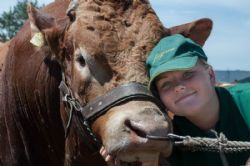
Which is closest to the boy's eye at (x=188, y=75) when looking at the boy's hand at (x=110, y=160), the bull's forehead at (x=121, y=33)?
the bull's forehead at (x=121, y=33)

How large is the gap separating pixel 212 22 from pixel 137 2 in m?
0.72

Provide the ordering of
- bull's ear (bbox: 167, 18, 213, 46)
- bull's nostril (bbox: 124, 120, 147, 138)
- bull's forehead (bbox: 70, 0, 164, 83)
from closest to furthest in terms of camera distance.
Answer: bull's nostril (bbox: 124, 120, 147, 138)
bull's forehead (bbox: 70, 0, 164, 83)
bull's ear (bbox: 167, 18, 213, 46)

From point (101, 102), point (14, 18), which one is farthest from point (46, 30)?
point (14, 18)

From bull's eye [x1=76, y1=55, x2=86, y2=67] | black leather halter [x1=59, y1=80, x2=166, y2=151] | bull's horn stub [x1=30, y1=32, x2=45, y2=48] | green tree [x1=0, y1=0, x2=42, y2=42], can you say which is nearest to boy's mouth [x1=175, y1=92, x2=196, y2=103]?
black leather halter [x1=59, y1=80, x2=166, y2=151]

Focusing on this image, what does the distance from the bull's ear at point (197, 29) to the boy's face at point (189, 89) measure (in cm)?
94

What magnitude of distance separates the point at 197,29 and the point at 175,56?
44.2 inches

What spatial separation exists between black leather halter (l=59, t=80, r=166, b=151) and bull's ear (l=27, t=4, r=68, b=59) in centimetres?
35

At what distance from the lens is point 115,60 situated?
4.03 metres

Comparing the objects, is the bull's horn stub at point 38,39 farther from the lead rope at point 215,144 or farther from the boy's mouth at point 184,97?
the lead rope at point 215,144

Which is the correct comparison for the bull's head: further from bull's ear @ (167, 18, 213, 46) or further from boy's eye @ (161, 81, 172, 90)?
boy's eye @ (161, 81, 172, 90)

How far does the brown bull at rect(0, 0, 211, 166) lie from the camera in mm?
3725

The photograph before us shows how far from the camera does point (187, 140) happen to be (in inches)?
132

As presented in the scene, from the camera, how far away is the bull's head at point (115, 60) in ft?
12.0

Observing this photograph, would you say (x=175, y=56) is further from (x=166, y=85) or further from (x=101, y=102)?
→ (x=101, y=102)
